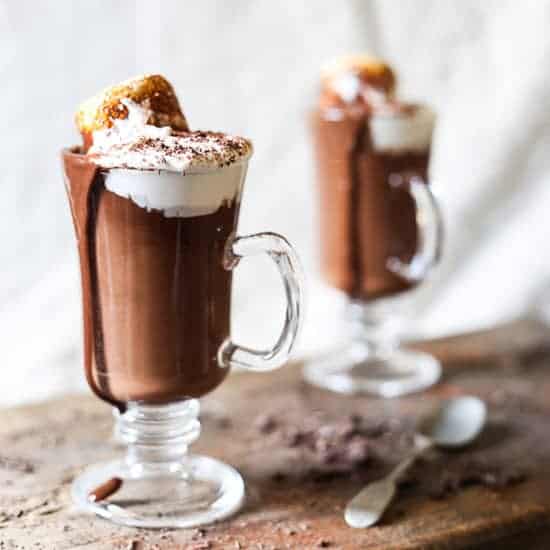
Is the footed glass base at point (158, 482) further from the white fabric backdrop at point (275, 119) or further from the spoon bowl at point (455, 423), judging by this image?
the white fabric backdrop at point (275, 119)

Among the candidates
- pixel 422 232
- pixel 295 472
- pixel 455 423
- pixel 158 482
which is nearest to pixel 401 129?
pixel 422 232

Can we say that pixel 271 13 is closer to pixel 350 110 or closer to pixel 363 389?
pixel 350 110

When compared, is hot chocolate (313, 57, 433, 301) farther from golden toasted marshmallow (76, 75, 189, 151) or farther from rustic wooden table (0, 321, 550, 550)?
golden toasted marshmallow (76, 75, 189, 151)

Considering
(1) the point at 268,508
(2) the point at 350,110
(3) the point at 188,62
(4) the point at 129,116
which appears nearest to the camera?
(4) the point at 129,116

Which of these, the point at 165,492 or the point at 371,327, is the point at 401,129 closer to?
the point at 371,327

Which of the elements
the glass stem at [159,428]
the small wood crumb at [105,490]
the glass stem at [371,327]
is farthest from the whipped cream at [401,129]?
the small wood crumb at [105,490]

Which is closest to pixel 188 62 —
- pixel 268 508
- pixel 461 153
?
pixel 461 153
